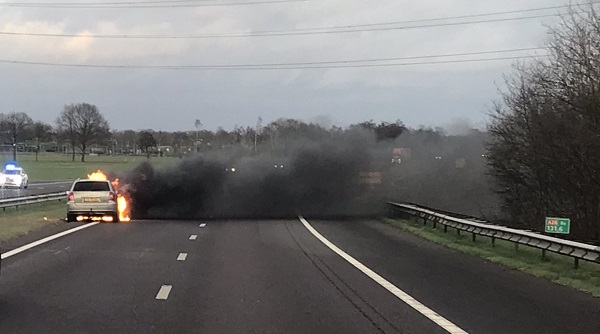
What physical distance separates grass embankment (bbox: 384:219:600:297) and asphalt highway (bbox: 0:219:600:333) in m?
0.45

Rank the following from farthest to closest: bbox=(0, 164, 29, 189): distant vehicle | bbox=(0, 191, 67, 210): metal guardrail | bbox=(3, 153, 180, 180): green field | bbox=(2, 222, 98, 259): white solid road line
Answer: bbox=(3, 153, 180, 180): green field, bbox=(0, 164, 29, 189): distant vehicle, bbox=(0, 191, 67, 210): metal guardrail, bbox=(2, 222, 98, 259): white solid road line

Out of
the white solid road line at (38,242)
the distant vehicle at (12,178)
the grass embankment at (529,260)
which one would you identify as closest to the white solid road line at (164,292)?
the white solid road line at (38,242)

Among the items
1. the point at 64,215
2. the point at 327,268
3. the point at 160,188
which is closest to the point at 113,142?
the point at 160,188

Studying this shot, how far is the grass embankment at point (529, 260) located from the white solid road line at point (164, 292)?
6.65 metres

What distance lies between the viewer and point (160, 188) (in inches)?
1719

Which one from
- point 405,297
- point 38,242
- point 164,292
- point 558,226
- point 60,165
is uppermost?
point 558,226

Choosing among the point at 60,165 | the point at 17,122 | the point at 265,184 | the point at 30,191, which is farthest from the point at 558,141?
the point at 17,122

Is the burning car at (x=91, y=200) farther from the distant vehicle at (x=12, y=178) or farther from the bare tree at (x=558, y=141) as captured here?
the distant vehicle at (x=12, y=178)

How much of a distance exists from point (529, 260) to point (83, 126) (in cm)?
11214

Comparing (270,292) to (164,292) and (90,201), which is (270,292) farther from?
(90,201)

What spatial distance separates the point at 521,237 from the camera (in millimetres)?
18766

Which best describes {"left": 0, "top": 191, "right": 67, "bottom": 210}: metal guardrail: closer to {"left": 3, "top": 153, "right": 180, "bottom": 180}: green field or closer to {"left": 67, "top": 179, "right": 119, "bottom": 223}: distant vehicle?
{"left": 67, "top": 179, "right": 119, "bottom": 223}: distant vehicle

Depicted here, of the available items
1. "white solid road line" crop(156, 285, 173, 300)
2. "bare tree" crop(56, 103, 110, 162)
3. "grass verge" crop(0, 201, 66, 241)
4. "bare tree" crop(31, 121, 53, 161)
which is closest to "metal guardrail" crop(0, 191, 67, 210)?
"grass verge" crop(0, 201, 66, 241)

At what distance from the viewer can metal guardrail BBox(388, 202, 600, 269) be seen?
1514 centimetres
